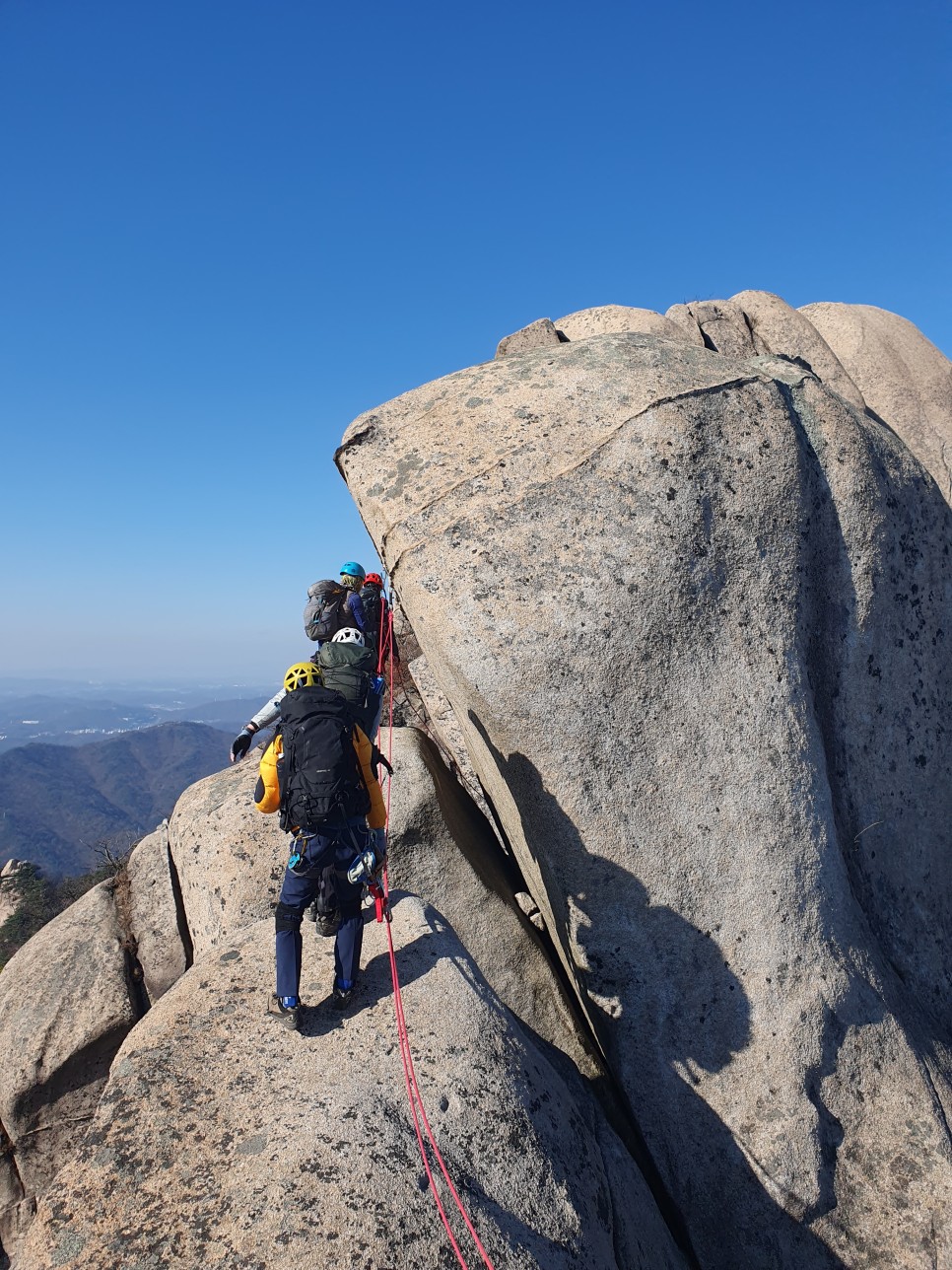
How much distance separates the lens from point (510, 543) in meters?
7.93

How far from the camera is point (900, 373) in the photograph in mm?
14195

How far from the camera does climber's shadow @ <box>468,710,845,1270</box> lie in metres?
7.29

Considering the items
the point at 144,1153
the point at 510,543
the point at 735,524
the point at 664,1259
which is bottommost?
the point at 664,1259

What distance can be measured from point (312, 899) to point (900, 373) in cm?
1405

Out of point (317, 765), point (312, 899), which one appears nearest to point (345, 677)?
point (317, 765)

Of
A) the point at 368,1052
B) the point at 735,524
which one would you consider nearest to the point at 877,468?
the point at 735,524

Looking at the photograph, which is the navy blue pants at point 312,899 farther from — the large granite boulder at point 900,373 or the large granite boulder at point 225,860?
the large granite boulder at point 900,373

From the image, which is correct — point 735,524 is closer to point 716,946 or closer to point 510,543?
point 510,543

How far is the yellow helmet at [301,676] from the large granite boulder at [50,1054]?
624 centimetres

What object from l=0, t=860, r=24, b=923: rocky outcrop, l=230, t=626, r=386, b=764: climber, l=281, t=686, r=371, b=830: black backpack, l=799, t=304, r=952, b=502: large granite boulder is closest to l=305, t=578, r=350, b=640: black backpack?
l=230, t=626, r=386, b=764: climber

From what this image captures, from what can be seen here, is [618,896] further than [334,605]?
No

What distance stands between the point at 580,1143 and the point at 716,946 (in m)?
2.41

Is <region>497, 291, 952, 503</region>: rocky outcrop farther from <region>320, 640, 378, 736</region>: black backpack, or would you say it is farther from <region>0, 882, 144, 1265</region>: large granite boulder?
<region>0, 882, 144, 1265</region>: large granite boulder

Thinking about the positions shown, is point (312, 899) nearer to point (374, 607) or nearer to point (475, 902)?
point (475, 902)
